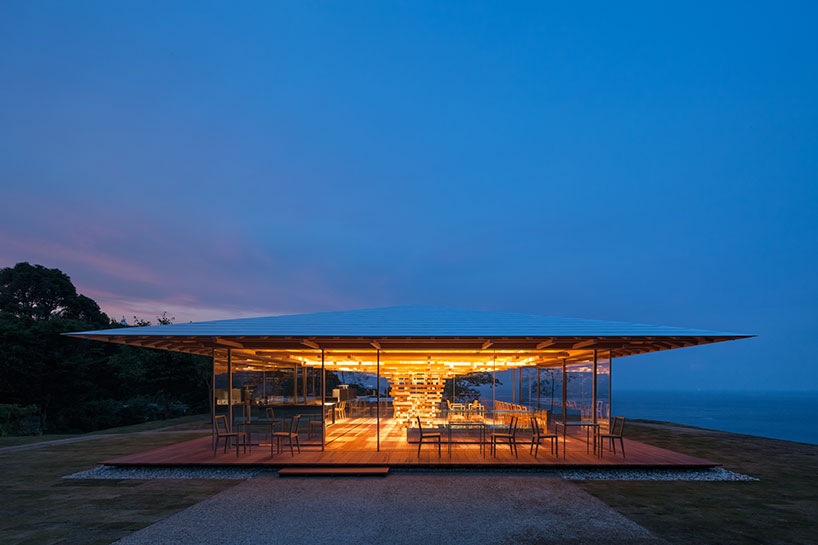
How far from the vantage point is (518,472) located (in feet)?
28.5

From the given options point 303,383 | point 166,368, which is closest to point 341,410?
point 303,383

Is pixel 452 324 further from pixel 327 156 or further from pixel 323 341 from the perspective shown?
pixel 327 156

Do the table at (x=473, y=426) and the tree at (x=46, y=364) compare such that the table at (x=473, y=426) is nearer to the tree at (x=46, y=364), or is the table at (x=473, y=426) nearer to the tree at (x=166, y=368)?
the tree at (x=166, y=368)

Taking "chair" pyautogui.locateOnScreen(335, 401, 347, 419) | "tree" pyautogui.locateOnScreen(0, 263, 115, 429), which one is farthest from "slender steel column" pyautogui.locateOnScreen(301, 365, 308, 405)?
"tree" pyautogui.locateOnScreen(0, 263, 115, 429)

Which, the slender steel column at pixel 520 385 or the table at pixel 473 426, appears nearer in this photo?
the table at pixel 473 426

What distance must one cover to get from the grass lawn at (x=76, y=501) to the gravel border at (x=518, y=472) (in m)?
0.42

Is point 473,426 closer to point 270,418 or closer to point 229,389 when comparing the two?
point 270,418

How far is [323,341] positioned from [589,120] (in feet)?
267

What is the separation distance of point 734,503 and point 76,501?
30.5 ft

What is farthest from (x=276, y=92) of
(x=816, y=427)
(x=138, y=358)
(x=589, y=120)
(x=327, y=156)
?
(x=816, y=427)

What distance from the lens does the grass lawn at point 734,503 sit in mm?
5480

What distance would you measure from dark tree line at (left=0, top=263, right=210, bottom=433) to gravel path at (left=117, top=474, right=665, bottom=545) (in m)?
18.8

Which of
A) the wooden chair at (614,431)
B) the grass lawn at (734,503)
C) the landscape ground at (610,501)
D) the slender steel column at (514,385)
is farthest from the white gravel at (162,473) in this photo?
the slender steel column at (514,385)

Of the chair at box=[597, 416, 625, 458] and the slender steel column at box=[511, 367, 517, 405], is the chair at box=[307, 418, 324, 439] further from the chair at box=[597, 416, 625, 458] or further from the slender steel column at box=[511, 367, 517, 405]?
the slender steel column at box=[511, 367, 517, 405]
